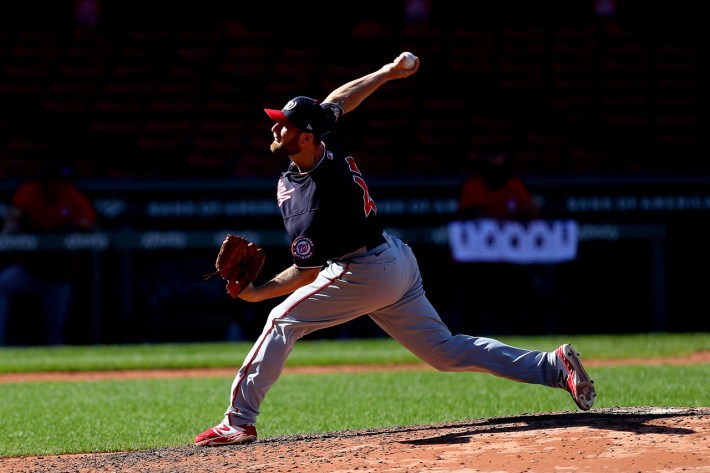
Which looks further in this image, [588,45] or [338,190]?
[588,45]

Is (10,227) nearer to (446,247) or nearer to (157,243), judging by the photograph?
(157,243)

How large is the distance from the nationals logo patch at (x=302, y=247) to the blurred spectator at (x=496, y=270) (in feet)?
21.9

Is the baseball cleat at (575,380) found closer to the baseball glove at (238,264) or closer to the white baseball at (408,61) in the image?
the baseball glove at (238,264)

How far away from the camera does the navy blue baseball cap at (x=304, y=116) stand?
521 cm

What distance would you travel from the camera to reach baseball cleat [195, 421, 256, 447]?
523 centimetres

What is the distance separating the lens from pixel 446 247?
1198 cm

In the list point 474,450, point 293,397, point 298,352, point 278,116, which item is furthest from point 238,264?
point 298,352

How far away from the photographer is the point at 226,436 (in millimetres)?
5230

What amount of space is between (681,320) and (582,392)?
281 inches

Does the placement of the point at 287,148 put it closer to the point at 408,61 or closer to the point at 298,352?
the point at 408,61

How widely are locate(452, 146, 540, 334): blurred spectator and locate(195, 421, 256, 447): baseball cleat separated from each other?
6594 millimetres

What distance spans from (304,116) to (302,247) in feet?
1.96

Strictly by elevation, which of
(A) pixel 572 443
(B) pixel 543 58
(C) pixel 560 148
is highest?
(B) pixel 543 58

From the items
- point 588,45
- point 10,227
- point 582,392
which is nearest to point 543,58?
point 588,45
